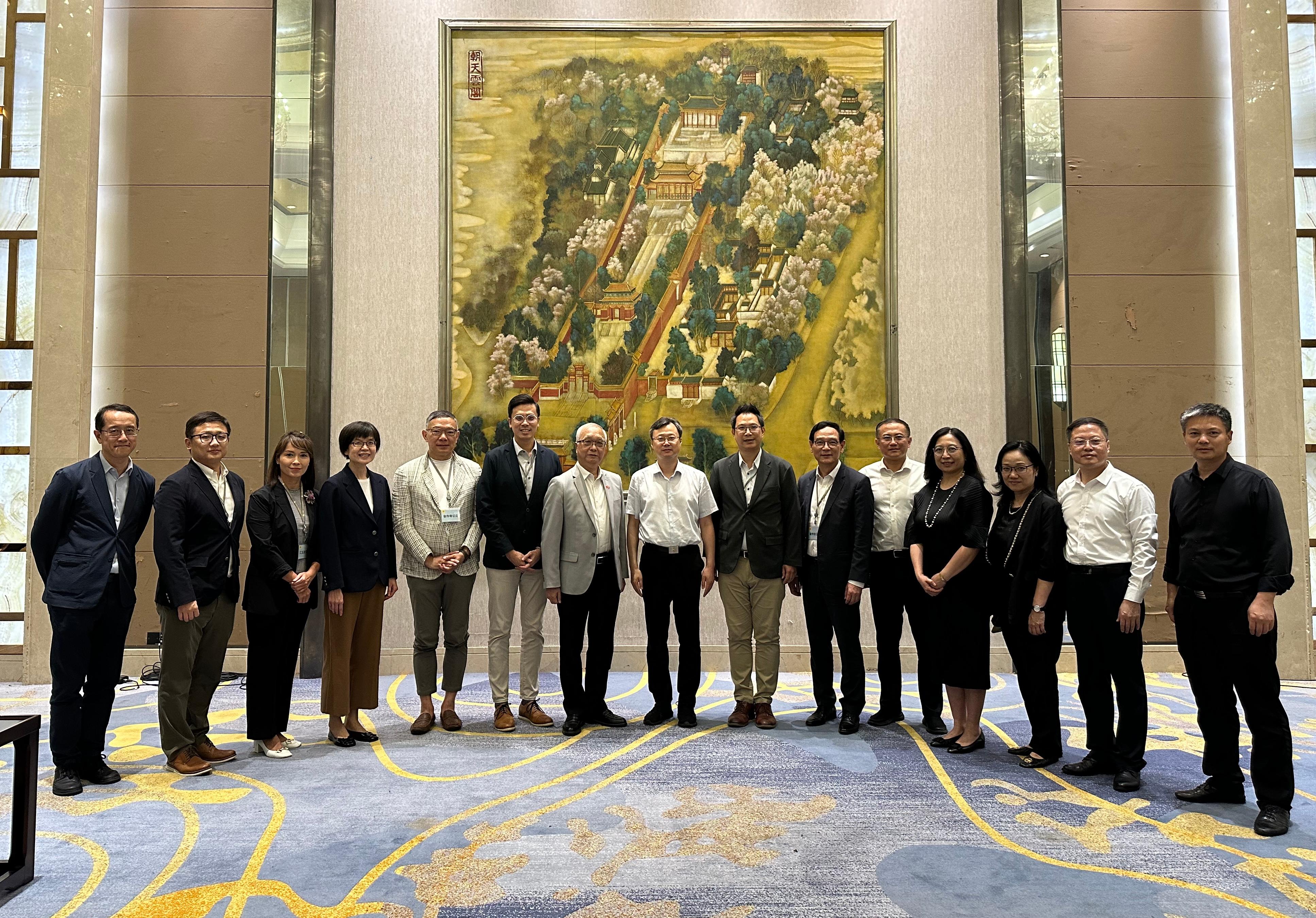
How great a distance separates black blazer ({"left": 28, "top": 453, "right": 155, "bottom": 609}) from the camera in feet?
11.0

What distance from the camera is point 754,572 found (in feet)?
14.2

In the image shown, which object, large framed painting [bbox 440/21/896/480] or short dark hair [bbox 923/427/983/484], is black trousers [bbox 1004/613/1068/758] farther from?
large framed painting [bbox 440/21/896/480]

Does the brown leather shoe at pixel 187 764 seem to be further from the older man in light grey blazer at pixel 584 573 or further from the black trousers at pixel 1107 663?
the black trousers at pixel 1107 663

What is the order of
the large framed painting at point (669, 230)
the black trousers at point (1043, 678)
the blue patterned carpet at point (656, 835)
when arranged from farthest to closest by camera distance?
the large framed painting at point (669, 230) → the black trousers at point (1043, 678) → the blue patterned carpet at point (656, 835)

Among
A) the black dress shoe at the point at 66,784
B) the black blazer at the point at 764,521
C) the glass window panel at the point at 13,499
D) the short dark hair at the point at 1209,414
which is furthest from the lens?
the glass window panel at the point at 13,499

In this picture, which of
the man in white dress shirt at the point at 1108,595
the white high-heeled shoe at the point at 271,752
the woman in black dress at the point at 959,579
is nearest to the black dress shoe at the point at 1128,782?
the man in white dress shirt at the point at 1108,595

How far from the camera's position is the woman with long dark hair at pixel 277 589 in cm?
374

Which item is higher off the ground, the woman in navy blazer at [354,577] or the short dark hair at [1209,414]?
the short dark hair at [1209,414]

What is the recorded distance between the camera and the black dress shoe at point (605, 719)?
427 cm

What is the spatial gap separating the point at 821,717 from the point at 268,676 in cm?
274

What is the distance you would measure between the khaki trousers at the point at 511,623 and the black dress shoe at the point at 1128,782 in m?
2.72

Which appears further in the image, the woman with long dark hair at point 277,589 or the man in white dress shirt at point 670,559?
the man in white dress shirt at point 670,559

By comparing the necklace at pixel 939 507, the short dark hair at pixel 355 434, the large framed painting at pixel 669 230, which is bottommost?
the necklace at pixel 939 507

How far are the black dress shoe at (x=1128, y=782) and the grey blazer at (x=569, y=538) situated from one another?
2369 mm
